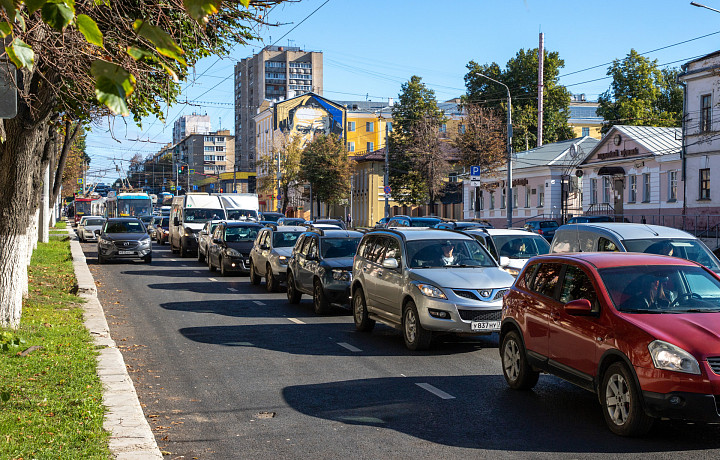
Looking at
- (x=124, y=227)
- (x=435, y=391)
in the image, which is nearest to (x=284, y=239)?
(x=124, y=227)

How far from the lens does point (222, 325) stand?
1451 cm

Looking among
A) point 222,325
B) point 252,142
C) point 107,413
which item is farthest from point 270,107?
point 107,413

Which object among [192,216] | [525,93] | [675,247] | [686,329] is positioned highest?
[525,93]

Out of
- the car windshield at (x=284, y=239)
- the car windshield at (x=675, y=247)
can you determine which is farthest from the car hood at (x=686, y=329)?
the car windshield at (x=284, y=239)

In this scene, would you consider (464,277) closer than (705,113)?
Yes

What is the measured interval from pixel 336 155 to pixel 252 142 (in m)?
67.3

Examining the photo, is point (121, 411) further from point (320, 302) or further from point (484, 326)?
point (320, 302)

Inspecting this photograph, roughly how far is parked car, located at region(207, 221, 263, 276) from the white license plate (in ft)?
47.4

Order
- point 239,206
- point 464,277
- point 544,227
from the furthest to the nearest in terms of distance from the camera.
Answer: point 544,227 → point 239,206 → point 464,277

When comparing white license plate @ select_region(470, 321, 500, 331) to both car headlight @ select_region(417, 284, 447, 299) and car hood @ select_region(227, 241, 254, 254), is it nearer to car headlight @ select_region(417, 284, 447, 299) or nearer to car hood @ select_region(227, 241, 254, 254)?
car headlight @ select_region(417, 284, 447, 299)

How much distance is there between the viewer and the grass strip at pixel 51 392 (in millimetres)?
6152

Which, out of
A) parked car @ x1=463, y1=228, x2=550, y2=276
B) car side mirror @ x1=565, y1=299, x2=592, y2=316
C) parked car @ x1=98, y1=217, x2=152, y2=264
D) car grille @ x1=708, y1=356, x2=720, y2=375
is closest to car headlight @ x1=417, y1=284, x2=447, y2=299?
car side mirror @ x1=565, y1=299, x2=592, y2=316

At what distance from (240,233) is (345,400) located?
18629 millimetres

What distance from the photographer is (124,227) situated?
102 feet
